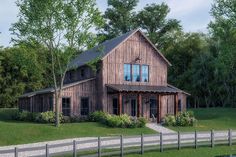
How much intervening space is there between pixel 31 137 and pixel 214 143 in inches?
523

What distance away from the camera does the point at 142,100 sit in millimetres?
46562

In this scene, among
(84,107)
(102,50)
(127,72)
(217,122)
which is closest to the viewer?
(102,50)

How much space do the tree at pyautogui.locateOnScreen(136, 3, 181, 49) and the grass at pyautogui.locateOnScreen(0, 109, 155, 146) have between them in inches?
1801

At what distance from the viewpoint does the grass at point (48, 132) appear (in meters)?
31.9

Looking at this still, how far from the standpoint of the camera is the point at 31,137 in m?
32.7

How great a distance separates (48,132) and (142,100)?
14830mm

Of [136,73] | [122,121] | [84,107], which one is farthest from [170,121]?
[84,107]

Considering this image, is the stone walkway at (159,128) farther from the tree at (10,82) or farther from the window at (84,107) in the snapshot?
the tree at (10,82)

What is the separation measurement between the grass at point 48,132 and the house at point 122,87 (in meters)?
5.06

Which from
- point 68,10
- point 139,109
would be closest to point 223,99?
point 139,109

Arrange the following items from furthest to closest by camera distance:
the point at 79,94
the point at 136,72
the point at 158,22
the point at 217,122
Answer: the point at 158,22 → the point at 217,122 → the point at 136,72 → the point at 79,94

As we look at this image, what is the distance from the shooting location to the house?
143ft

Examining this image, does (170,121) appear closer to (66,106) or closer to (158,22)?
(66,106)

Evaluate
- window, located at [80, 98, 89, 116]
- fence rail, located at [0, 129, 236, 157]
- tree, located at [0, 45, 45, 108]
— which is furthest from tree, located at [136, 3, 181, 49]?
fence rail, located at [0, 129, 236, 157]
